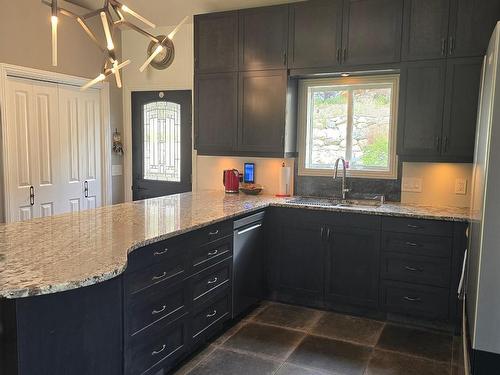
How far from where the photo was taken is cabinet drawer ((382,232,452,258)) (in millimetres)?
→ 3238

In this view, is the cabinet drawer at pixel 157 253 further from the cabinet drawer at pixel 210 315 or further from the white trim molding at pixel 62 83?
the white trim molding at pixel 62 83

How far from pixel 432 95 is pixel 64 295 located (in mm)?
3025

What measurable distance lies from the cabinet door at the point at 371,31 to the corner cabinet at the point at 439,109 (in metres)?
0.22

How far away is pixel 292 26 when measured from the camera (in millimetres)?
3887

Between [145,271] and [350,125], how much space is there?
8.46 feet

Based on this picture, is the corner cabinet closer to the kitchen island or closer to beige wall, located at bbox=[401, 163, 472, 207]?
beige wall, located at bbox=[401, 163, 472, 207]

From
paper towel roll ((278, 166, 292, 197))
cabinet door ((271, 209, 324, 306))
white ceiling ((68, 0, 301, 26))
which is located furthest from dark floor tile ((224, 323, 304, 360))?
white ceiling ((68, 0, 301, 26))

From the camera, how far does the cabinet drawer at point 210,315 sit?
2816mm

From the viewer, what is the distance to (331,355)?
2.94m

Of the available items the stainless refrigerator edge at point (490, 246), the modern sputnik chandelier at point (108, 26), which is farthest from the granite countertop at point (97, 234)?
the stainless refrigerator edge at point (490, 246)

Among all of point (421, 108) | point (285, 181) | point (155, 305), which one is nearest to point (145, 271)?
point (155, 305)

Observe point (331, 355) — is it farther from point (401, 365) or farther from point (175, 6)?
point (175, 6)

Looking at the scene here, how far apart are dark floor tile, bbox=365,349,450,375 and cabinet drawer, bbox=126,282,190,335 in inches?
49.7

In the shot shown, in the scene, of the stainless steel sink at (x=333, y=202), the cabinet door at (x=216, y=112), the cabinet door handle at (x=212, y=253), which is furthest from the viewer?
the cabinet door at (x=216, y=112)
